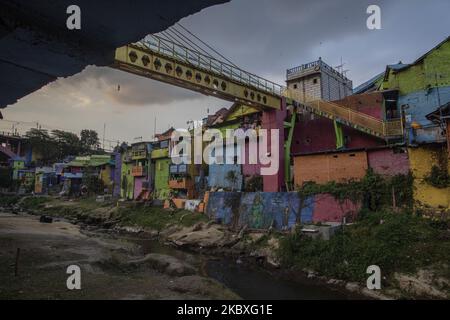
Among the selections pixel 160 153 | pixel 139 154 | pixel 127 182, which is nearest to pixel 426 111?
pixel 160 153


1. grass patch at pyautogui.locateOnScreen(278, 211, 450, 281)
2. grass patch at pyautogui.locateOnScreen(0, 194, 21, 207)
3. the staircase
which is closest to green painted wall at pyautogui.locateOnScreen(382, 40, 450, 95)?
the staircase

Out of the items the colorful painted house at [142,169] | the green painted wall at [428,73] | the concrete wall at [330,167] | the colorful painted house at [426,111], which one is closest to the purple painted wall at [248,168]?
the concrete wall at [330,167]

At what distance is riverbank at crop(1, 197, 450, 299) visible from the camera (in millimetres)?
12727

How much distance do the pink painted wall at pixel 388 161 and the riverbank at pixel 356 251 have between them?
3.72 meters

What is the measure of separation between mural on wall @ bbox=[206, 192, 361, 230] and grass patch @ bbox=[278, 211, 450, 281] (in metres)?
2.10

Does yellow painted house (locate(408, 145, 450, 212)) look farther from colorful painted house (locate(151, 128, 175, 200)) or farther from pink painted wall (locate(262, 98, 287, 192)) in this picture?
colorful painted house (locate(151, 128, 175, 200))

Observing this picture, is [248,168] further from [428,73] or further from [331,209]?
[428,73]

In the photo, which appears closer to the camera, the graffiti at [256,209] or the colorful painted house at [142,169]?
the graffiti at [256,209]

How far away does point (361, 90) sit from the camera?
34938mm

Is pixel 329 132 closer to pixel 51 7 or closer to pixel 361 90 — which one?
pixel 361 90

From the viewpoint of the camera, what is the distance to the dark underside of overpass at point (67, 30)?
14.9 feet

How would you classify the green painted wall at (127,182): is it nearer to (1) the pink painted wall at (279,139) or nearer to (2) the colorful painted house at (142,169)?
(2) the colorful painted house at (142,169)

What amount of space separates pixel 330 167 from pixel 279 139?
5.72 m

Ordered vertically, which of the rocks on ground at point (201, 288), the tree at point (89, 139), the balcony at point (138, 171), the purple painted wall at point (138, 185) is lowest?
the rocks on ground at point (201, 288)
